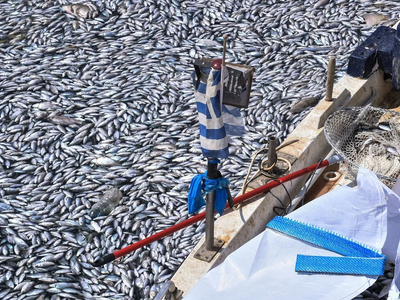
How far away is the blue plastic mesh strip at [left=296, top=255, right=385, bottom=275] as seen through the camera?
4.53 metres

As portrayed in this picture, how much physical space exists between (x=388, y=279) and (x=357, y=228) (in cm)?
57

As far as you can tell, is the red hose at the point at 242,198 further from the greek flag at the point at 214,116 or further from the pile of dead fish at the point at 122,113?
the greek flag at the point at 214,116

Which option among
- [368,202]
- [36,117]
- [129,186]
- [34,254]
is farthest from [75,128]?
[368,202]

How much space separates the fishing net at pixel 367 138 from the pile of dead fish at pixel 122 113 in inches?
34.2

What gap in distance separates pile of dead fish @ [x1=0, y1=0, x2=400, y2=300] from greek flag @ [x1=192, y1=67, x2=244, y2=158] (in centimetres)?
180

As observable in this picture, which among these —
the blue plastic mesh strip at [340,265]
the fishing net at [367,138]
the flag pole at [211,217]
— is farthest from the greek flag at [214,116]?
the fishing net at [367,138]

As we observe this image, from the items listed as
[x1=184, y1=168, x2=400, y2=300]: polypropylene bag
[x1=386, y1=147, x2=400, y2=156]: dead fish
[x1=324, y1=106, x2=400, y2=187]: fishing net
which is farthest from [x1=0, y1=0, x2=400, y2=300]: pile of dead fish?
[x1=386, y1=147, x2=400, y2=156]: dead fish

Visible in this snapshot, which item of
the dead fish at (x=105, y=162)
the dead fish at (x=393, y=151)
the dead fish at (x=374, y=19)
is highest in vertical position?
the dead fish at (x=374, y=19)

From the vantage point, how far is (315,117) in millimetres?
6691

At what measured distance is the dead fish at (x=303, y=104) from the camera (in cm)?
778

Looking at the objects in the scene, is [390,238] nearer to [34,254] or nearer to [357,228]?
[357,228]

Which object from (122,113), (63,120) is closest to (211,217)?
(122,113)

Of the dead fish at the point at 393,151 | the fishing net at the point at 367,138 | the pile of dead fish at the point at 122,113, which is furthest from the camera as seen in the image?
the dead fish at the point at 393,151

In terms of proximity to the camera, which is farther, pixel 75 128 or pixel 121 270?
pixel 75 128
